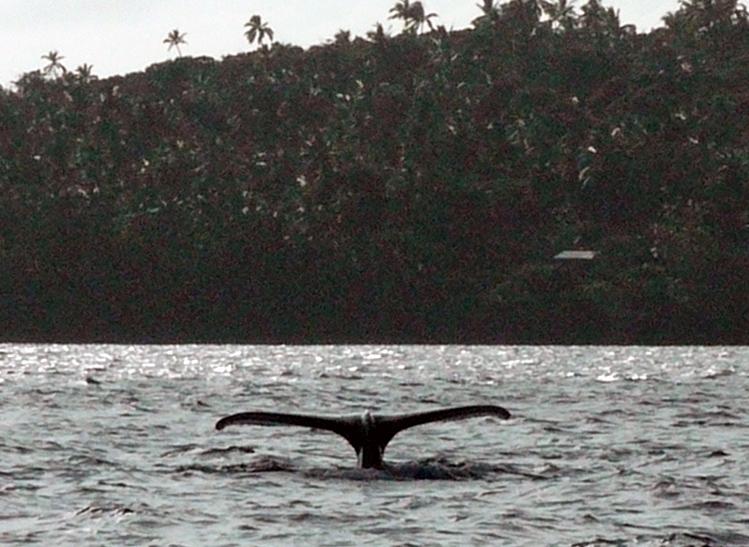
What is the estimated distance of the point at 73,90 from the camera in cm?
19912

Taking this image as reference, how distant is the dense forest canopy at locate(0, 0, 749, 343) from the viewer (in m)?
153

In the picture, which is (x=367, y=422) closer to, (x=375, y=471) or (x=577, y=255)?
(x=375, y=471)

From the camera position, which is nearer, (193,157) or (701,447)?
(701,447)

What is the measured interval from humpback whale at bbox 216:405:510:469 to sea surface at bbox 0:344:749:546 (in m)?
0.45

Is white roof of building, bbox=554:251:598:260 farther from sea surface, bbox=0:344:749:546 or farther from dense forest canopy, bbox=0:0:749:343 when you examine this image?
sea surface, bbox=0:344:749:546

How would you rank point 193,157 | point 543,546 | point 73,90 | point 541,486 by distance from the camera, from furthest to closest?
point 73,90, point 193,157, point 541,486, point 543,546

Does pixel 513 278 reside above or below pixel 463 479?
above

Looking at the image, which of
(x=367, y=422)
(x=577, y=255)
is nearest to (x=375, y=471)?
(x=367, y=422)

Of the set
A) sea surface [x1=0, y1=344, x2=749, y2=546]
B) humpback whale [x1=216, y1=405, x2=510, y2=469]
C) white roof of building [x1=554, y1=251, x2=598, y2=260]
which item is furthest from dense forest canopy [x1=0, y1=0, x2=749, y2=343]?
humpback whale [x1=216, y1=405, x2=510, y2=469]

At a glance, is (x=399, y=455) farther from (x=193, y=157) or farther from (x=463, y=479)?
(x=193, y=157)

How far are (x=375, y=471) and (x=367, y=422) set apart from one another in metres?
1.08

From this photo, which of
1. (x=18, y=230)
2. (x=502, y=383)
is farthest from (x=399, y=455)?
(x=18, y=230)

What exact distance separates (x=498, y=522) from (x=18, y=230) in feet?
495

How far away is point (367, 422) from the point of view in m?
29.1
